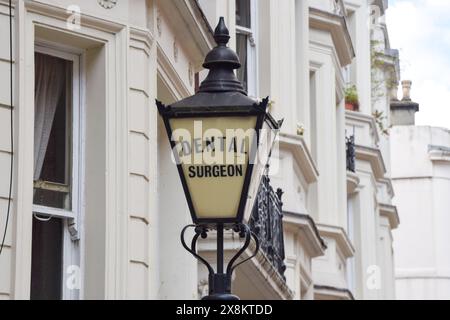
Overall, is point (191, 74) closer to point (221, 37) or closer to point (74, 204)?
point (74, 204)

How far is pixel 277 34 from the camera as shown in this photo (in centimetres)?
2250

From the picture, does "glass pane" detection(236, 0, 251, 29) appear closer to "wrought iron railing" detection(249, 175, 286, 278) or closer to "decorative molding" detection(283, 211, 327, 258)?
"decorative molding" detection(283, 211, 327, 258)

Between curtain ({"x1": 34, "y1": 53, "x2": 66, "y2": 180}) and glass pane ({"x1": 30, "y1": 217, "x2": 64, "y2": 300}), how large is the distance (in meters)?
0.42

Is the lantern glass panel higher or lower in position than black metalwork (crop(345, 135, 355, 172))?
lower

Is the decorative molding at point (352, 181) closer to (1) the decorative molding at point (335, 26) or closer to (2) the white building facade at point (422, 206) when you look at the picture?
(1) the decorative molding at point (335, 26)

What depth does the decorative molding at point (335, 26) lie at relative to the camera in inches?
1050

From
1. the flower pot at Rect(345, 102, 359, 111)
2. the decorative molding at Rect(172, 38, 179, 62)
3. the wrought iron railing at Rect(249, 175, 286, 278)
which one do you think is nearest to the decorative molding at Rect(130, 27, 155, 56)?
the decorative molding at Rect(172, 38, 179, 62)

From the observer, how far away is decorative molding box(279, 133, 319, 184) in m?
22.2

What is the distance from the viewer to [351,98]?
111 ft

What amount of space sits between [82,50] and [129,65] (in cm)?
38

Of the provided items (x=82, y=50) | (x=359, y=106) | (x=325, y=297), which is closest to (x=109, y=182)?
(x=82, y=50)

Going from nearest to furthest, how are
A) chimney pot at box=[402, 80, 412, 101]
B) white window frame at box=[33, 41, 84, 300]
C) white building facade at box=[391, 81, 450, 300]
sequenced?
white window frame at box=[33, 41, 84, 300], white building facade at box=[391, 81, 450, 300], chimney pot at box=[402, 80, 412, 101]

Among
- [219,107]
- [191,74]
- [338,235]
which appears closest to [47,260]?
[219,107]

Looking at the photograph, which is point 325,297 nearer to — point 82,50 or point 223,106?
point 82,50
